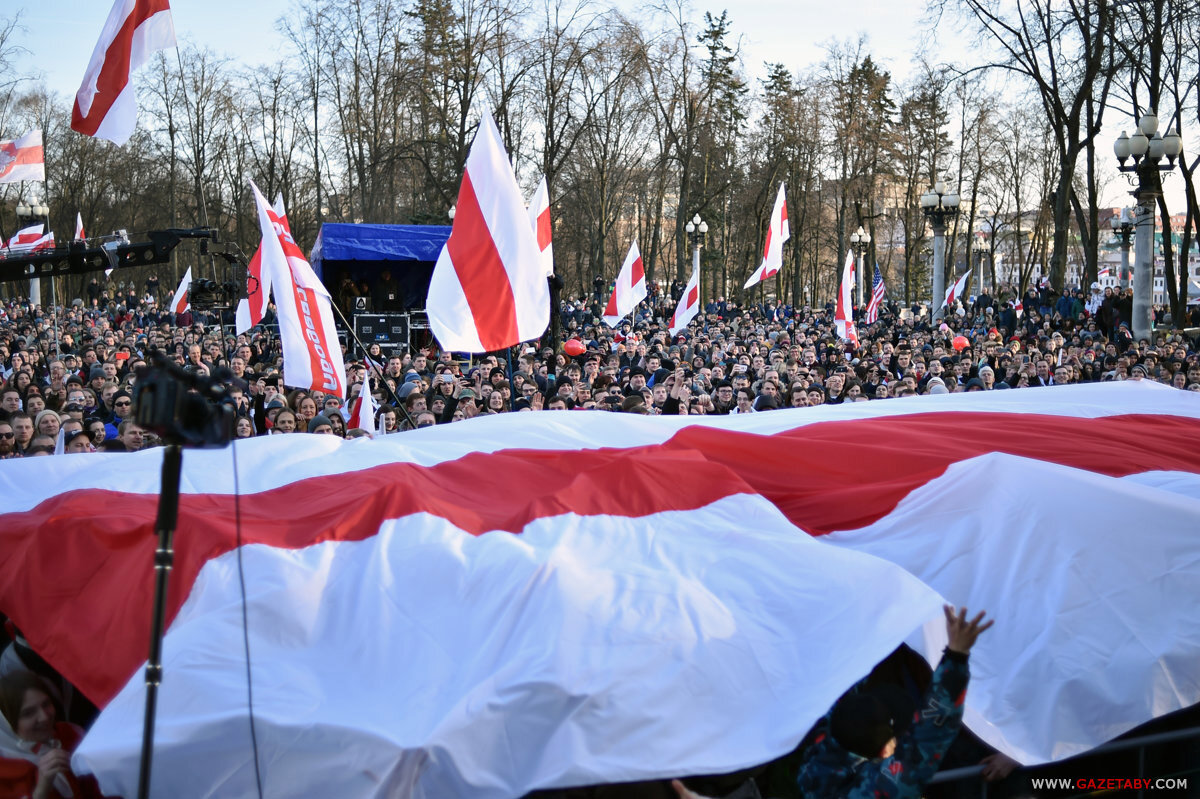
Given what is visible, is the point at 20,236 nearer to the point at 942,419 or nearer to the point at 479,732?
the point at 942,419

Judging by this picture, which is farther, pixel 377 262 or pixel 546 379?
pixel 377 262

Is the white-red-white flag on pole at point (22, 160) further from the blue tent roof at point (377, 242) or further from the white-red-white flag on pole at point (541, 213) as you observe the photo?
the white-red-white flag on pole at point (541, 213)

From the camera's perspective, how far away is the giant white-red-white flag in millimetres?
3324

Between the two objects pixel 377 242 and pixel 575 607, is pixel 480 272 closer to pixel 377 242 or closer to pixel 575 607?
pixel 575 607

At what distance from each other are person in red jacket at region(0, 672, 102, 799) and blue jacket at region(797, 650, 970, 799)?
240cm

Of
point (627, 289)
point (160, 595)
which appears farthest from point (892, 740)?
point (627, 289)

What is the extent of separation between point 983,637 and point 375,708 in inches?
91.8

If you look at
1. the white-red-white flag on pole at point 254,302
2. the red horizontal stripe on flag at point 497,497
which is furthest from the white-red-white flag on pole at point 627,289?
the red horizontal stripe on flag at point 497,497

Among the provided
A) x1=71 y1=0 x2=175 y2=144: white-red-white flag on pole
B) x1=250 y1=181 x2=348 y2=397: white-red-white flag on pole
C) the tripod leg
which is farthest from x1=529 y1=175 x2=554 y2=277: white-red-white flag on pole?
the tripod leg

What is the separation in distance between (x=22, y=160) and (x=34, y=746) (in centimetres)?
1846

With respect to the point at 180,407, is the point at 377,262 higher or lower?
higher

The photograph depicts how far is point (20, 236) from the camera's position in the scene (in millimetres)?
19188

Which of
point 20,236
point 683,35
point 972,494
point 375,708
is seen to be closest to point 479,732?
point 375,708

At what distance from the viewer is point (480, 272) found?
764 centimetres
